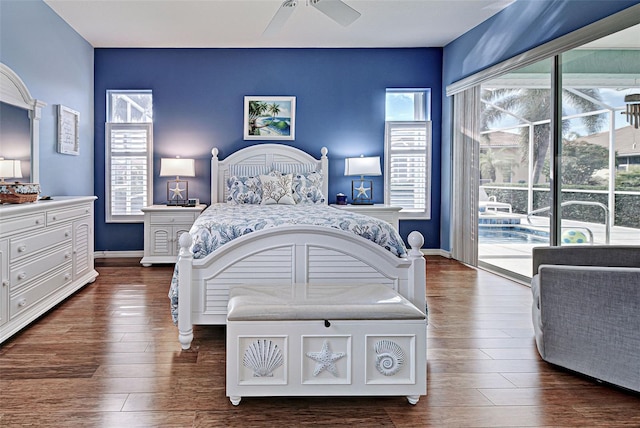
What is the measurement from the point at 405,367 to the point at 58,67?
181 inches

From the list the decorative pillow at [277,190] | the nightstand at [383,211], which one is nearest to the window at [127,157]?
the decorative pillow at [277,190]

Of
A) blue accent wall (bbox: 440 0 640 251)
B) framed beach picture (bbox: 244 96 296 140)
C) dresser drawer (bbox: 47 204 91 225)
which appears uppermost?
blue accent wall (bbox: 440 0 640 251)

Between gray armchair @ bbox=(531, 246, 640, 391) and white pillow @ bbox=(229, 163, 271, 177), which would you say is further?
white pillow @ bbox=(229, 163, 271, 177)

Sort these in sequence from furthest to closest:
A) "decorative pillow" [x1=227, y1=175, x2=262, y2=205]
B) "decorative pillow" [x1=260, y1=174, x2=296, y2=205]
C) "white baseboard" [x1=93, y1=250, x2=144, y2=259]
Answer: "white baseboard" [x1=93, y1=250, x2=144, y2=259] → "decorative pillow" [x1=227, y1=175, x2=262, y2=205] → "decorative pillow" [x1=260, y1=174, x2=296, y2=205]

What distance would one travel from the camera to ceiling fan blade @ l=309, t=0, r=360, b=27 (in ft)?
10.3

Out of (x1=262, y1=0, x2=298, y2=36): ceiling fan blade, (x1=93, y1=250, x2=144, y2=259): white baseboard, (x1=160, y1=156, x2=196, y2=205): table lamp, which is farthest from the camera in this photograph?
(x1=93, y1=250, x2=144, y2=259): white baseboard

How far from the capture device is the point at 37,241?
333 cm

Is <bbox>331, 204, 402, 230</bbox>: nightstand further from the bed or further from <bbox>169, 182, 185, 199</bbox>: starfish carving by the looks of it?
the bed

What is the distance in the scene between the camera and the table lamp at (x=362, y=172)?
5.74 m

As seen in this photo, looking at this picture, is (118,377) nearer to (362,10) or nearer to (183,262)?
(183,262)

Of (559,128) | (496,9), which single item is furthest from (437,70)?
(559,128)

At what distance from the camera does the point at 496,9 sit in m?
4.68

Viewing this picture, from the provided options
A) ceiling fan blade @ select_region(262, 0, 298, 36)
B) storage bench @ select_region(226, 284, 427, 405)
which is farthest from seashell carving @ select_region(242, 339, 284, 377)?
ceiling fan blade @ select_region(262, 0, 298, 36)

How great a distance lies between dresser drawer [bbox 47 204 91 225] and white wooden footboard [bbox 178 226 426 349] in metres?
1.43
